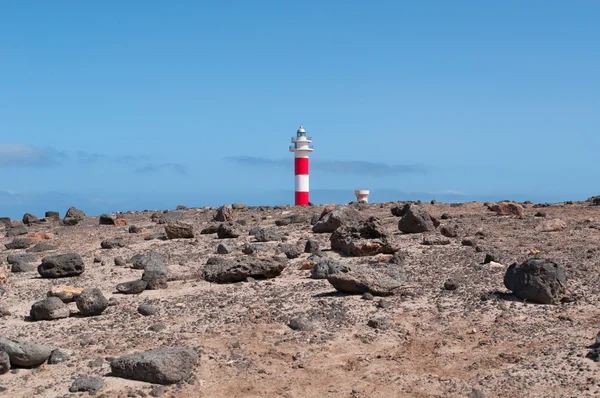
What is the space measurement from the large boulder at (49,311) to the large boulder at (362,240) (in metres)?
5.58

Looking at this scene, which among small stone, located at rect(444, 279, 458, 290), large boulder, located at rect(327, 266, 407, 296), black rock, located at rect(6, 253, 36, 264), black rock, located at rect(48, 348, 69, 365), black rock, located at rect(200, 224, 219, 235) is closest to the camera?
black rock, located at rect(48, 348, 69, 365)

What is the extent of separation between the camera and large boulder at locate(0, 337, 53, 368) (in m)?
9.12

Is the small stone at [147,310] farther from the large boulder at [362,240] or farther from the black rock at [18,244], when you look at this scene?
the black rock at [18,244]

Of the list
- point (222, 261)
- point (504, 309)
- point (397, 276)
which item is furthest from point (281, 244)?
point (504, 309)

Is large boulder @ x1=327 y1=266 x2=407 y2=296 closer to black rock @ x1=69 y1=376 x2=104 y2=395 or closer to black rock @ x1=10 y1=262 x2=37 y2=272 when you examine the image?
black rock @ x1=69 y1=376 x2=104 y2=395

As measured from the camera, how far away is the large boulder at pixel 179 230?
18.0 m

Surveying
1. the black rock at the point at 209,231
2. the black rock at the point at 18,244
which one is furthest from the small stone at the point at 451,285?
the black rock at the point at 18,244

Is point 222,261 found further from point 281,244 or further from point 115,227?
point 115,227

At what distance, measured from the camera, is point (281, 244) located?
15812 mm

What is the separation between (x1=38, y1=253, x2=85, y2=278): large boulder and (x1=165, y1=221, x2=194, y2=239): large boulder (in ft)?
12.1

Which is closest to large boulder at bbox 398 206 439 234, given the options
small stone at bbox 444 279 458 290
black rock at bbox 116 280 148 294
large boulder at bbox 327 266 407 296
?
small stone at bbox 444 279 458 290

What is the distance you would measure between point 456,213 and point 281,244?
7627mm

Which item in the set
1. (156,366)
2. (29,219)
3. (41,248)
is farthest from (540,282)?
(29,219)

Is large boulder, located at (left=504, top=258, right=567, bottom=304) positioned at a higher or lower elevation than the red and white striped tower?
lower
